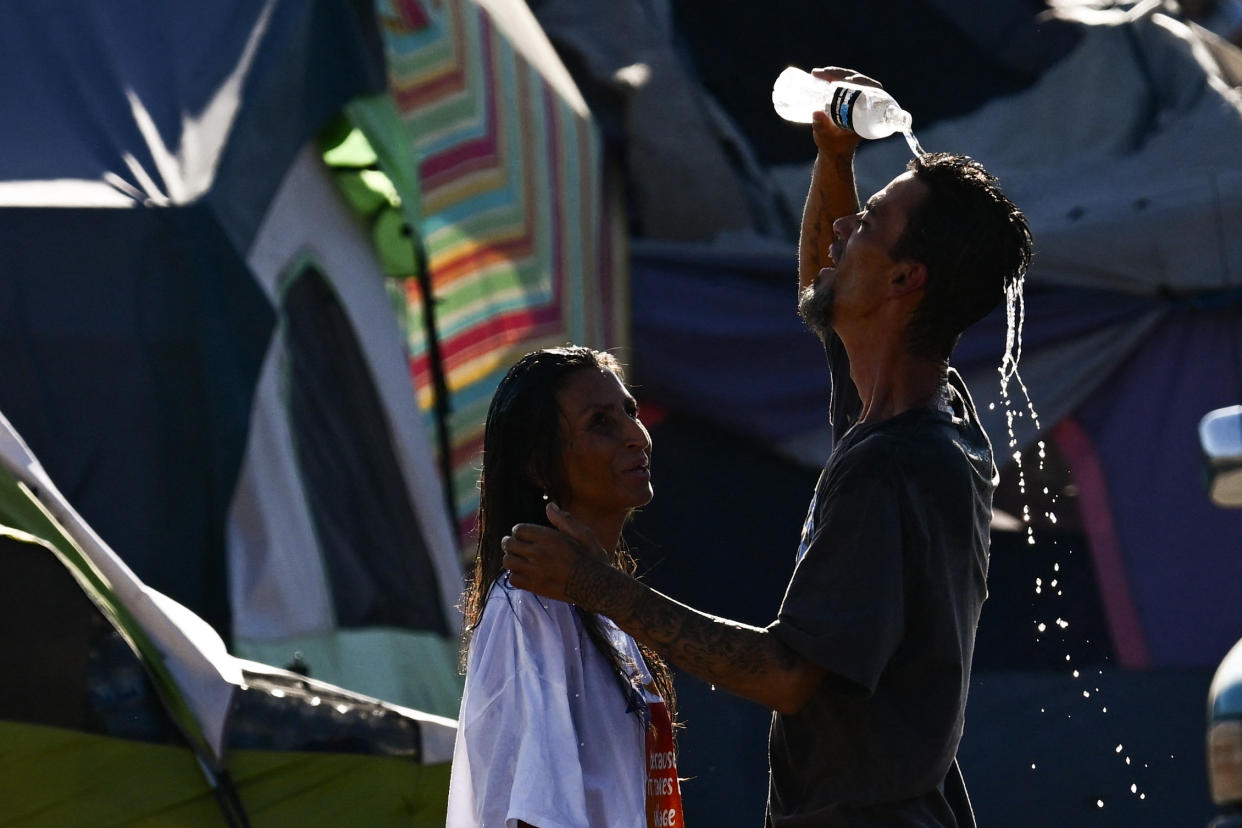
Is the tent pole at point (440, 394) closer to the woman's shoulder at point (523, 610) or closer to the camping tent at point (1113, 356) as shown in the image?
the camping tent at point (1113, 356)

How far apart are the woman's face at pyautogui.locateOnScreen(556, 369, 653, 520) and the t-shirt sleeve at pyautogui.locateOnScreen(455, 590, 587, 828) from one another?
19cm

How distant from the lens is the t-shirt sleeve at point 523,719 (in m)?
2.08

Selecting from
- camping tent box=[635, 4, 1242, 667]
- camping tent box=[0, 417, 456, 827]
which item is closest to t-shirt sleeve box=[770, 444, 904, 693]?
camping tent box=[0, 417, 456, 827]

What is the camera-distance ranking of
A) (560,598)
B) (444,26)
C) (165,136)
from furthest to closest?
(444,26)
(165,136)
(560,598)

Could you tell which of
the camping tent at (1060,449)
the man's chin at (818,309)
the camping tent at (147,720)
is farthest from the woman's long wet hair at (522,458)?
the camping tent at (1060,449)

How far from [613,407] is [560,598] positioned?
414 millimetres

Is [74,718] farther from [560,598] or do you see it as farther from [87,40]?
[87,40]

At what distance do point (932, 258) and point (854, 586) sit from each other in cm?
47

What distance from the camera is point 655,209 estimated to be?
→ 24.1 feet

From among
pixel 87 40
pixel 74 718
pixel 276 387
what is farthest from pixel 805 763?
pixel 87 40

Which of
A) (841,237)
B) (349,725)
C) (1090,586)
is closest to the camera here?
(841,237)

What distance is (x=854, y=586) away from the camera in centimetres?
204

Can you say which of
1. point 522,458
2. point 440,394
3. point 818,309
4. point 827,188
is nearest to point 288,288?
point 440,394

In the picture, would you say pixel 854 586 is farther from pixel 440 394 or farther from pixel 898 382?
pixel 440 394
